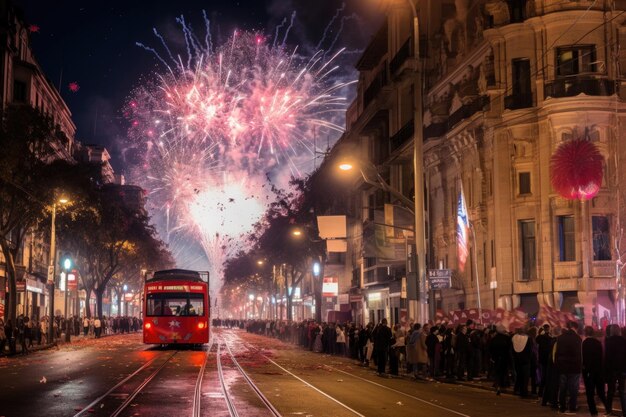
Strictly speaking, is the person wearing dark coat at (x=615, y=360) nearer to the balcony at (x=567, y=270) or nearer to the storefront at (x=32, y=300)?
the balcony at (x=567, y=270)

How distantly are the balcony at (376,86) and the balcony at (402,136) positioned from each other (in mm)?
4618

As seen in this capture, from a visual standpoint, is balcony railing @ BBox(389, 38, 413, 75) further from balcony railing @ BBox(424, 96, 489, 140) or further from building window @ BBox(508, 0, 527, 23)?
building window @ BBox(508, 0, 527, 23)

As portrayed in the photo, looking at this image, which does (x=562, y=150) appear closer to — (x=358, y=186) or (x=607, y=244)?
(x=607, y=244)

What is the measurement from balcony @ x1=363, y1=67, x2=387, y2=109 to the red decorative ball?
2565 cm

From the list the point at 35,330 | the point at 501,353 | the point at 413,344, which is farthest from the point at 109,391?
the point at 35,330

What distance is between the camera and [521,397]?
22.8m

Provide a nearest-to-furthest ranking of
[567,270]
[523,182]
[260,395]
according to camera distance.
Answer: [260,395] < [567,270] < [523,182]

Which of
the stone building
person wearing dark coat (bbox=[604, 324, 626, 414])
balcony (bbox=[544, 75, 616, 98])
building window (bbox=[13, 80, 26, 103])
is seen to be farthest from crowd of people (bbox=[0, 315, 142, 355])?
person wearing dark coat (bbox=[604, 324, 626, 414])

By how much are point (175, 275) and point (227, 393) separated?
25.4m

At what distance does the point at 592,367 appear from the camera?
18.7 m

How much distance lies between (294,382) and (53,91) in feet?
211

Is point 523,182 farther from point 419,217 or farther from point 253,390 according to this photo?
point 253,390

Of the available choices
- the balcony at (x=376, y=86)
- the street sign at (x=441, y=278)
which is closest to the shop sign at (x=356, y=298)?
the balcony at (x=376, y=86)

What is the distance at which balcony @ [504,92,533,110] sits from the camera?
122ft
